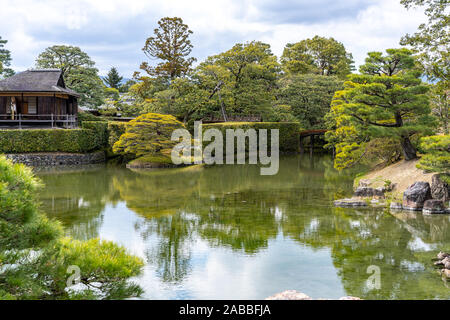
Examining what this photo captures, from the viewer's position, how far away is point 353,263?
6645 mm

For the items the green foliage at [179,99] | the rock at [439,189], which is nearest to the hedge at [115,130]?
the green foliage at [179,99]

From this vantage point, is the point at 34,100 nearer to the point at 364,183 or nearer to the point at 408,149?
the point at 364,183

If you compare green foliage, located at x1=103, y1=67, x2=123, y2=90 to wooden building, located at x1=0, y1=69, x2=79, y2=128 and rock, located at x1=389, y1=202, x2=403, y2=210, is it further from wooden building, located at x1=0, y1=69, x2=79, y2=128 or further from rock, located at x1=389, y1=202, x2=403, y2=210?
rock, located at x1=389, y1=202, x2=403, y2=210

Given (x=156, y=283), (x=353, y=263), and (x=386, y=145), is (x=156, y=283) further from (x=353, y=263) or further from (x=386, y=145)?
(x=386, y=145)

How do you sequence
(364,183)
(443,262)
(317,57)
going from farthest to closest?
(317,57), (364,183), (443,262)

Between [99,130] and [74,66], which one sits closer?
[99,130]

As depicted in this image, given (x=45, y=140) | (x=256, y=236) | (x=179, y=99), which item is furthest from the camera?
(x=179, y=99)

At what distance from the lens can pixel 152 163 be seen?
2138 cm

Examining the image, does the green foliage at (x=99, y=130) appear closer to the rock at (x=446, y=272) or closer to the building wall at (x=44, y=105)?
the building wall at (x=44, y=105)

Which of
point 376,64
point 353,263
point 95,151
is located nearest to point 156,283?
point 353,263

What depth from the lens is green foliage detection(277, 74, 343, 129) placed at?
29828mm

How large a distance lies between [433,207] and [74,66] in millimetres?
25688

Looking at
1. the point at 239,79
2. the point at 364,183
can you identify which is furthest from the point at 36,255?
the point at 239,79

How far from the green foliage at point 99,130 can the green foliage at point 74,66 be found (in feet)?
20.1
